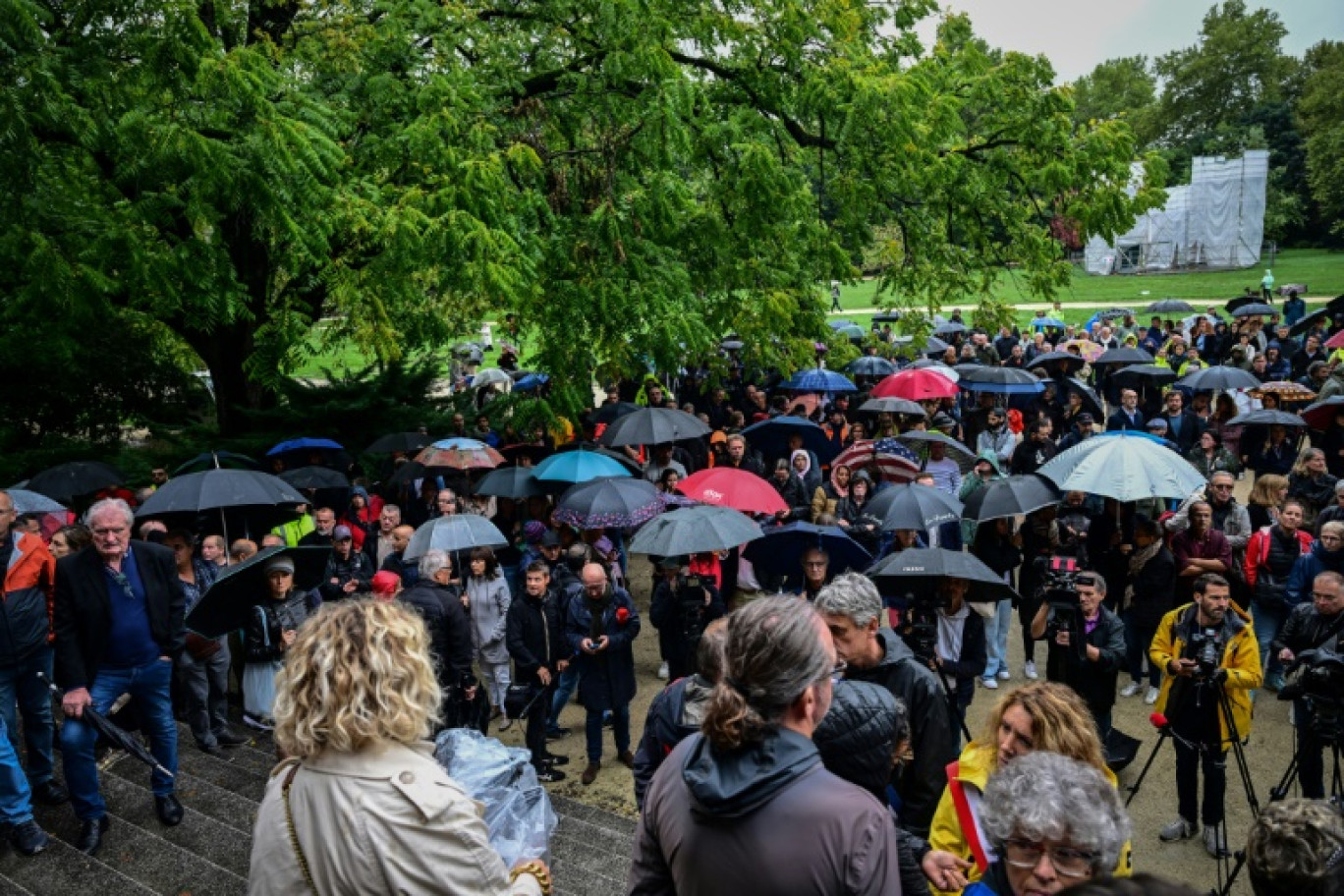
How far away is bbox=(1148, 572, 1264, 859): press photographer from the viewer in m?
5.80

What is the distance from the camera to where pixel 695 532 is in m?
7.45

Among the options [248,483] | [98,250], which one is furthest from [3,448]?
[248,483]

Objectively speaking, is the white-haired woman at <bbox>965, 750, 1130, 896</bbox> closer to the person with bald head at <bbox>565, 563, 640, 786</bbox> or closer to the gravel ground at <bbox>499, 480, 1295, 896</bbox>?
the gravel ground at <bbox>499, 480, 1295, 896</bbox>

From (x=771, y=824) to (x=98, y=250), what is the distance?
8658 millimetres

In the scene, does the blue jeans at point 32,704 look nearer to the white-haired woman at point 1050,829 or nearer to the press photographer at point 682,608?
the press photographer at point 682,608

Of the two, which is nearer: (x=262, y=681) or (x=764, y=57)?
(x=262, y=681)

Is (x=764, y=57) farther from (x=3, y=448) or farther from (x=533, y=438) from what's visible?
(x=3, y=448)

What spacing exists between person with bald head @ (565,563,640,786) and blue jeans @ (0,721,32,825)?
10.6ft

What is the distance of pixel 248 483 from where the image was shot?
796cm

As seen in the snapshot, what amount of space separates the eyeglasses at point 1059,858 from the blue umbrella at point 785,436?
927 cm

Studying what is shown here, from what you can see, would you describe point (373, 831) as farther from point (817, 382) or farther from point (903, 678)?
point (817, 382)

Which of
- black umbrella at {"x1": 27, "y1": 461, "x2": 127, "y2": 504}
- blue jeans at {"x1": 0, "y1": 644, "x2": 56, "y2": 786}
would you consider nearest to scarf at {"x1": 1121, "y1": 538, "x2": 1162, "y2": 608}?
blue jeans at {"x1": 0, "y1": 644, "x2": 56, "y2": 786}

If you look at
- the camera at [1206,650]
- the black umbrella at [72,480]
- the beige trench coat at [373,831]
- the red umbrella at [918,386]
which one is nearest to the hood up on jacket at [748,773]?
the beige trench coat at [373,831]

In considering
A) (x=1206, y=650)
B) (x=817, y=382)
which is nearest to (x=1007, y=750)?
(x=1206, y=650)
